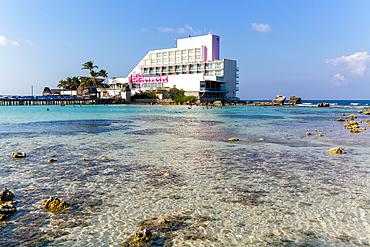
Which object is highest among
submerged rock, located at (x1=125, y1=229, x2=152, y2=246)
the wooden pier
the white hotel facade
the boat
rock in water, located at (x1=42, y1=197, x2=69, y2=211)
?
the white hotel facade

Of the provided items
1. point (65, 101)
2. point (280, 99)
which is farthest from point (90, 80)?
point (280, 99)

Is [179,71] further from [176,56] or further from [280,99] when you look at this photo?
[280,99]

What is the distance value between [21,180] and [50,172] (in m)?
1.13

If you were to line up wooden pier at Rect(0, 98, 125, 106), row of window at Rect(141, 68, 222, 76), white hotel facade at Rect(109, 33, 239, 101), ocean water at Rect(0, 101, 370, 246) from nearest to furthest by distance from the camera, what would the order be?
ocean water at Rect(0, 101, 370, 246) → white hotel facade at Rect(109, 33, 239, 101) → row of window at Rect(141, 68, 222, 76) → wooden pier at Rect(0, 98, 125, 106)

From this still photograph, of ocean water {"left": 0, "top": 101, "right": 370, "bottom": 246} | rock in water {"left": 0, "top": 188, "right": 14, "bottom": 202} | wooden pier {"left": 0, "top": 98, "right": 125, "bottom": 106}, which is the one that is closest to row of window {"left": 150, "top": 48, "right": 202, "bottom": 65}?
wooden pier {"left": 0, "top": 98, "right": 125, "bottom": 106}

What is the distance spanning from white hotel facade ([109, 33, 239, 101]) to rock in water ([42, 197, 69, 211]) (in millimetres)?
97403

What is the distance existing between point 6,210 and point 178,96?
101m

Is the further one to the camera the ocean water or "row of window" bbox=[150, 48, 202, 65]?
"row of window" bbox=[150, 48, 202, 65]

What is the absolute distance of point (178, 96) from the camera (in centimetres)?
10631

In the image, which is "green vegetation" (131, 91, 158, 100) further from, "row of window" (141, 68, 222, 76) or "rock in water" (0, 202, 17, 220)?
"rock in water" (0, 202, 17, 220)

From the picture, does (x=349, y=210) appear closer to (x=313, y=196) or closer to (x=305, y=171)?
(x=313, y=196)

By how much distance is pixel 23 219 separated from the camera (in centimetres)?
624

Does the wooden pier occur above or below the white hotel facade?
below

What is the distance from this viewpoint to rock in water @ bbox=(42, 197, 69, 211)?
6812 millimetres
